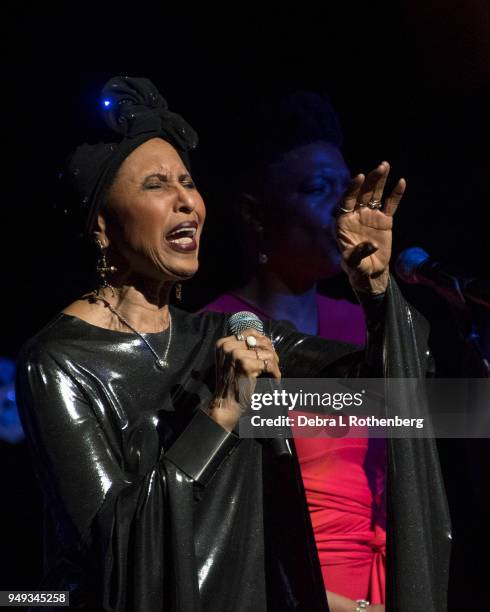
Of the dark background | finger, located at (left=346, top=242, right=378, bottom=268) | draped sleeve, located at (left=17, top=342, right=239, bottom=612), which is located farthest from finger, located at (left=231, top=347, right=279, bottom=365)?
the dark background

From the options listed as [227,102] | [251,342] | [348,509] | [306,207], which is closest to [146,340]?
[251,342]

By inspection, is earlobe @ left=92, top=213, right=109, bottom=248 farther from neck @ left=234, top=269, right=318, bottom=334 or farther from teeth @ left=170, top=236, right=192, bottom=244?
neck @ left=234, top=269, right=318, bottom=334

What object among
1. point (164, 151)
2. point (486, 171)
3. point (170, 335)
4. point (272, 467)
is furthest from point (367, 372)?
point (486, 171)

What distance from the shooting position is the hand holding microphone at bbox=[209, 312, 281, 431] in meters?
1.74

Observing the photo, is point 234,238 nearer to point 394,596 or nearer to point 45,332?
point 45,332

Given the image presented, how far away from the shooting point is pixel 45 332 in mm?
1991

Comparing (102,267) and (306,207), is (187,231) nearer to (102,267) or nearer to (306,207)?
(102,267)

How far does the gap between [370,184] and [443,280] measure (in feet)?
0.92

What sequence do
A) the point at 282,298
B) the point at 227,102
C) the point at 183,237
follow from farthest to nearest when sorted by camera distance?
the point at 227,102, the point at 282,298, the point at 183,237

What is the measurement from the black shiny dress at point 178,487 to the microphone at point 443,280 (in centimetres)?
10

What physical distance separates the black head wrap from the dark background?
2.06 ft

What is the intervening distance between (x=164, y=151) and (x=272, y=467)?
2.41 feet

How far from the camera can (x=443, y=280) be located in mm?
1999

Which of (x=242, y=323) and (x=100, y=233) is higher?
(x=100, y=233)
